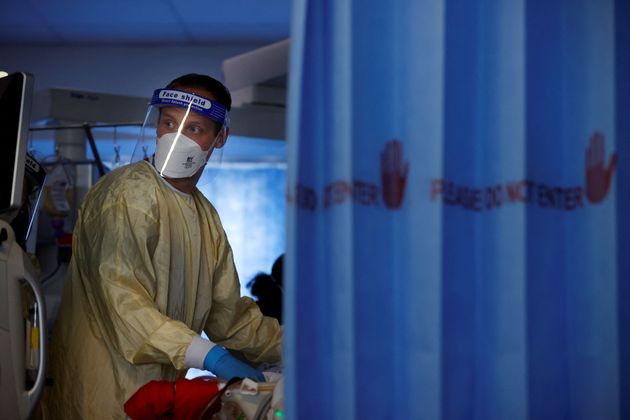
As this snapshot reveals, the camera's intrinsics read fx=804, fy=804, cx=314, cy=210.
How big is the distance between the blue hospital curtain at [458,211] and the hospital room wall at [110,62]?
5.68 meters

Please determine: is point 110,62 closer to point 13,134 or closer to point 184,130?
point 184,130

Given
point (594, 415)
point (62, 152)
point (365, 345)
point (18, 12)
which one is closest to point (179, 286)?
point (365, 345)

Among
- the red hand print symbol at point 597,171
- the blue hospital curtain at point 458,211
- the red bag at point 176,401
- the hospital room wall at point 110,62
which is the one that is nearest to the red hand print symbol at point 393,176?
the blue hospital curtain at point 458,211

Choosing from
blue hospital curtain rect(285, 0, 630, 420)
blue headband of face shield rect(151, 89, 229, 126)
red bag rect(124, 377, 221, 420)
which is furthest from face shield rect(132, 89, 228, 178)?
blue hospital curtain rect(285, 0, 630, 420)

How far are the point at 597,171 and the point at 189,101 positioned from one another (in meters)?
1.34

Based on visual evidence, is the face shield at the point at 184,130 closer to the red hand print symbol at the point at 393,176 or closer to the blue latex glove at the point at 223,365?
the blue latex glove at the point at 223,365

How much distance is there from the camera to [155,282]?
2289 millimetres

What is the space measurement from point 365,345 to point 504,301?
25 cm

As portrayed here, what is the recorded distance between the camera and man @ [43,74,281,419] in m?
2.15

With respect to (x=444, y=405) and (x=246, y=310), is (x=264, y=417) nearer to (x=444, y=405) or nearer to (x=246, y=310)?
(x=444, y=405)

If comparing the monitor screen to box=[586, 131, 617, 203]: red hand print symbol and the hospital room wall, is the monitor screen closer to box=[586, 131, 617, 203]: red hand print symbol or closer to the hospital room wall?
box=[586, 131, 617, 203]: red hand print symbol

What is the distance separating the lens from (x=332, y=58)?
143 cm

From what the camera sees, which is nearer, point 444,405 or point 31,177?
point 444,405

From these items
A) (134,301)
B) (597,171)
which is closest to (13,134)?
(134,301)
